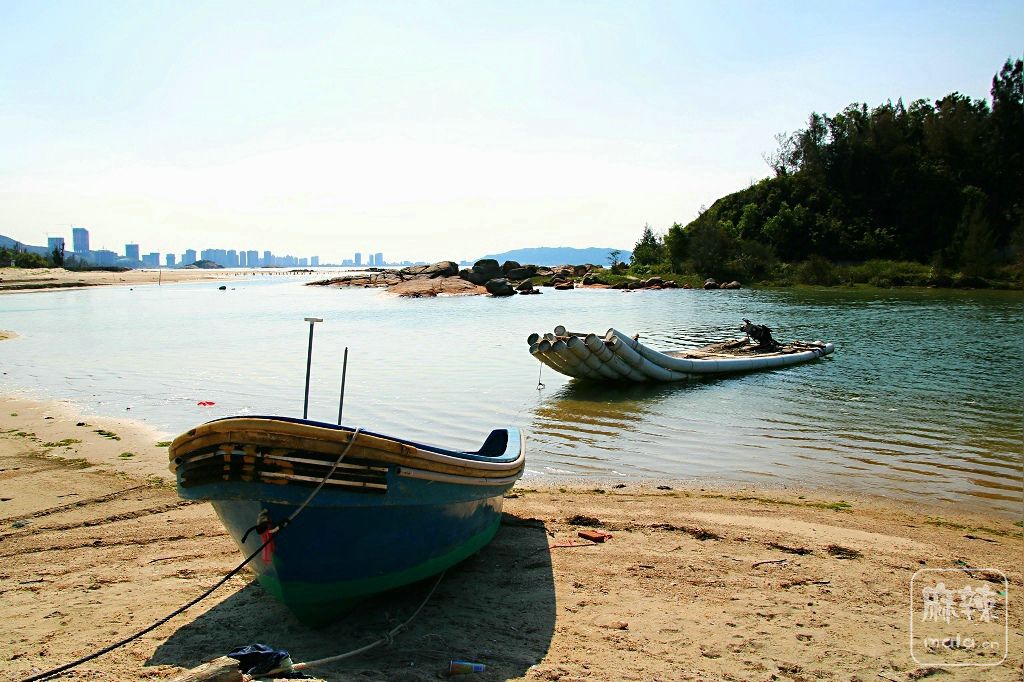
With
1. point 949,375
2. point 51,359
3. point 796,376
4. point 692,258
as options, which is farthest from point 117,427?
point 692,258

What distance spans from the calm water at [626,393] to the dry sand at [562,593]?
83.4 inches

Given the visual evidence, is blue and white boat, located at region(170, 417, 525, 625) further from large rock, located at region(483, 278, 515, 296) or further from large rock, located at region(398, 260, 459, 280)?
large rock, located at region(398, 260, 459, 280)

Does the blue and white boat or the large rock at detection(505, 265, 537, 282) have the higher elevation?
the large rock at detection(505, 265, 537, 282)

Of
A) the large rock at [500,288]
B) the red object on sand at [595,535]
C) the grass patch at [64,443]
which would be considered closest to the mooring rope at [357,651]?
the red object on sand at [595,535]

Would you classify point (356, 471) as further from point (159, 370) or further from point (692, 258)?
point (692, 258)

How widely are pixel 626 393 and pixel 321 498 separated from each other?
38.3 ft

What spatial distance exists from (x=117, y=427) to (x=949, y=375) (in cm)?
1749

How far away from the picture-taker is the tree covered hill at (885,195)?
214ft

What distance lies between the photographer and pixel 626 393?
1506 cm

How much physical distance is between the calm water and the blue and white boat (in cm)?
470

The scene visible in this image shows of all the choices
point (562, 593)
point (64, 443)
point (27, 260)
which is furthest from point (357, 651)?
point (27, 260)

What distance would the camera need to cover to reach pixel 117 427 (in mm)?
10922

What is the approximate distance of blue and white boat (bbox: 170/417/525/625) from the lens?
3.93 meters

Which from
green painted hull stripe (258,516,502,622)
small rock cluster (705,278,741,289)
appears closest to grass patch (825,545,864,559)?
green painted hull stripe (258,516,502,622)
